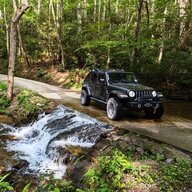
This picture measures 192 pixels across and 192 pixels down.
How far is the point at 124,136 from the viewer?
9312 mm

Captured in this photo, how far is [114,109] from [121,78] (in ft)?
6.49

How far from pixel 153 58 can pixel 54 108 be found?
8201 mm

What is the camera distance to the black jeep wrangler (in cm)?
1102

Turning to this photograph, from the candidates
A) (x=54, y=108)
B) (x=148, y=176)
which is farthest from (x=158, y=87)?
(x=148, y=176)

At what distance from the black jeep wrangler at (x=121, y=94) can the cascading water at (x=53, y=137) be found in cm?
99

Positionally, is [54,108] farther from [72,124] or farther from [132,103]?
[132,103]

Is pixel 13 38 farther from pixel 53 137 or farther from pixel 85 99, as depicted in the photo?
pixel 53 137

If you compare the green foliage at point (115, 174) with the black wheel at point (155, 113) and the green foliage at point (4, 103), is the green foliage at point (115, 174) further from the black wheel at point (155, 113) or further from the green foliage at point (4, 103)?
the green foliage at point (4, 103)

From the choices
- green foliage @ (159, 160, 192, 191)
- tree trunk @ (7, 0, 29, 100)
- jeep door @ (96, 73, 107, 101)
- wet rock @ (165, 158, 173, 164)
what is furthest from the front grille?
tree trunk @ (7, 0, 29, 100)

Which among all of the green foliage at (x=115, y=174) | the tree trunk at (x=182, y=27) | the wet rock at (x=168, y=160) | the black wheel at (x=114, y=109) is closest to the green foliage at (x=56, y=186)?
the green foliage at (x=115, y=174)

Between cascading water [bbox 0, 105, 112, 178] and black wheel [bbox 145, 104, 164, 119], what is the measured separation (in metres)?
2.39

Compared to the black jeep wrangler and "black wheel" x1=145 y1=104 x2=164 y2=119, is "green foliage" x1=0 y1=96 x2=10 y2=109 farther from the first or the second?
"black wheel" x1=145 y1=104 x2=164 y2=119

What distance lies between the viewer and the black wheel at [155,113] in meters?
11.8

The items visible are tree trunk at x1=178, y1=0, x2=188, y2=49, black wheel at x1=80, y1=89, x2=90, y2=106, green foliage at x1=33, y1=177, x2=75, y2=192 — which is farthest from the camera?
tree trunk at x1=178, y1=0, x2=188, y2=49
